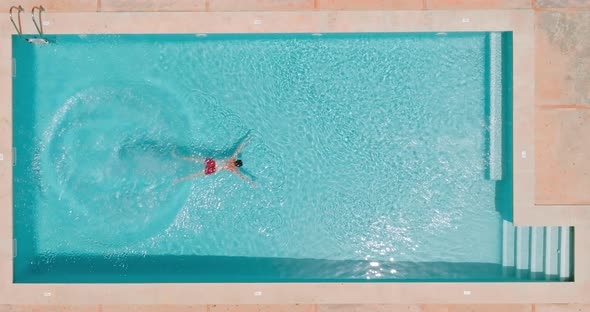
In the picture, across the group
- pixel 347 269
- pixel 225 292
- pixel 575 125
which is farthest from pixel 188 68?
pixel 575 125

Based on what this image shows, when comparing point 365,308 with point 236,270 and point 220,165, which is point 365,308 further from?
point 220,165

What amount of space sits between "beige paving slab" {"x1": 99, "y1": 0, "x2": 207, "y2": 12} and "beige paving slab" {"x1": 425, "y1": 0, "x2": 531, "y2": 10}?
158 inches

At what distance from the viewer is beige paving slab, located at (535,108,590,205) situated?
827 centimetres

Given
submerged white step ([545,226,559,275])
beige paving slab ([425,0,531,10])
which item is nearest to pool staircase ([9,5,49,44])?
beige paving slab ([425,0,531,10])

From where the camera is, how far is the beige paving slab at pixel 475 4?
8.30m

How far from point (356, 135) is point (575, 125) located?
374cm

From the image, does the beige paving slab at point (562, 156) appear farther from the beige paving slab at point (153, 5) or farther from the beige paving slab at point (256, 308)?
the beige paving slab at point (153, 5)

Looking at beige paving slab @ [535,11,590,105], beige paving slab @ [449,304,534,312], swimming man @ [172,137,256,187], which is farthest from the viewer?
swimming man @ [172,137,256,187]

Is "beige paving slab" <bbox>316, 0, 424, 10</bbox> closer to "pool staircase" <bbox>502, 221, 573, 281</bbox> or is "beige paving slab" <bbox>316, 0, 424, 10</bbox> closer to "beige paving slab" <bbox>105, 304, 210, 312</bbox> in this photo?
"pool staircase" <bbox>502, 221, 573, 281</bbox>

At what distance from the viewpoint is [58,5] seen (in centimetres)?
839

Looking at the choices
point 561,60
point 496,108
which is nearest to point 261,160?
point 496,108

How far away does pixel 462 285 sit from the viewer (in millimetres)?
8234

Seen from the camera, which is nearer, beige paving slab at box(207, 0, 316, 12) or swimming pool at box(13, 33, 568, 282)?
beige paving slab at box(207, 0, 316, 12)

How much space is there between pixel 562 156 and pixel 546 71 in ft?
4.90
